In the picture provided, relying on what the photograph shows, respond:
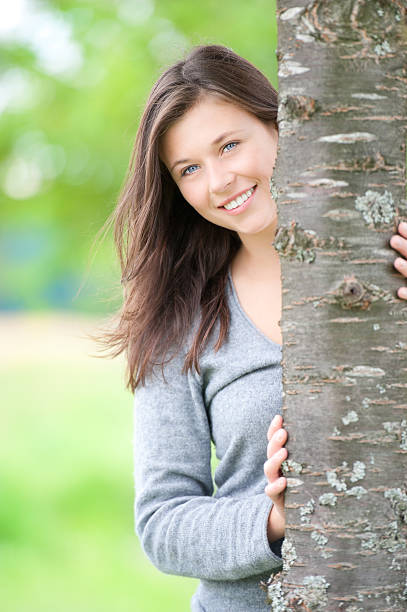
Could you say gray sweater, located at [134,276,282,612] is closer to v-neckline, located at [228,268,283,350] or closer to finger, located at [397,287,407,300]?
v-neckline, located at [228,268,283,350]

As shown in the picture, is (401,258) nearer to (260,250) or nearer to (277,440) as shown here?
(277,440)

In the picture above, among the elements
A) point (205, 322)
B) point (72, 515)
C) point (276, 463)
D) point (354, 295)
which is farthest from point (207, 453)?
point (72, 515)

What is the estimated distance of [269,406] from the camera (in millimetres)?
1848

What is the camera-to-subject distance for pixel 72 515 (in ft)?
19.8

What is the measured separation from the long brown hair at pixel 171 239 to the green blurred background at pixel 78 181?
1341 mm

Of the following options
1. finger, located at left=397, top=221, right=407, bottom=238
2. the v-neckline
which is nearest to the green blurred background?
the v-neckline

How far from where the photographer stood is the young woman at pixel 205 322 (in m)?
1.80

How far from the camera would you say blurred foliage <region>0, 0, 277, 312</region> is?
169 inches

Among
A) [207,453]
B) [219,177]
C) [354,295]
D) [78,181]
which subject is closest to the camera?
[354,295]

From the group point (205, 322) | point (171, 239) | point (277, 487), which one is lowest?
point (277, 487)

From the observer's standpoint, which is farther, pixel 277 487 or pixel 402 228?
pixel 277 487

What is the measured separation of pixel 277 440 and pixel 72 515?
5029 mm

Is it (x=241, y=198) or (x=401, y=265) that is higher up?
(x=241, y=198)

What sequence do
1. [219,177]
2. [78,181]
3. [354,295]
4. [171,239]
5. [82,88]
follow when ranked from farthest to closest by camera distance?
1. [78,181]
2. [82,88]
3. [171,239]
4. [219,177]
5. [354,295]
